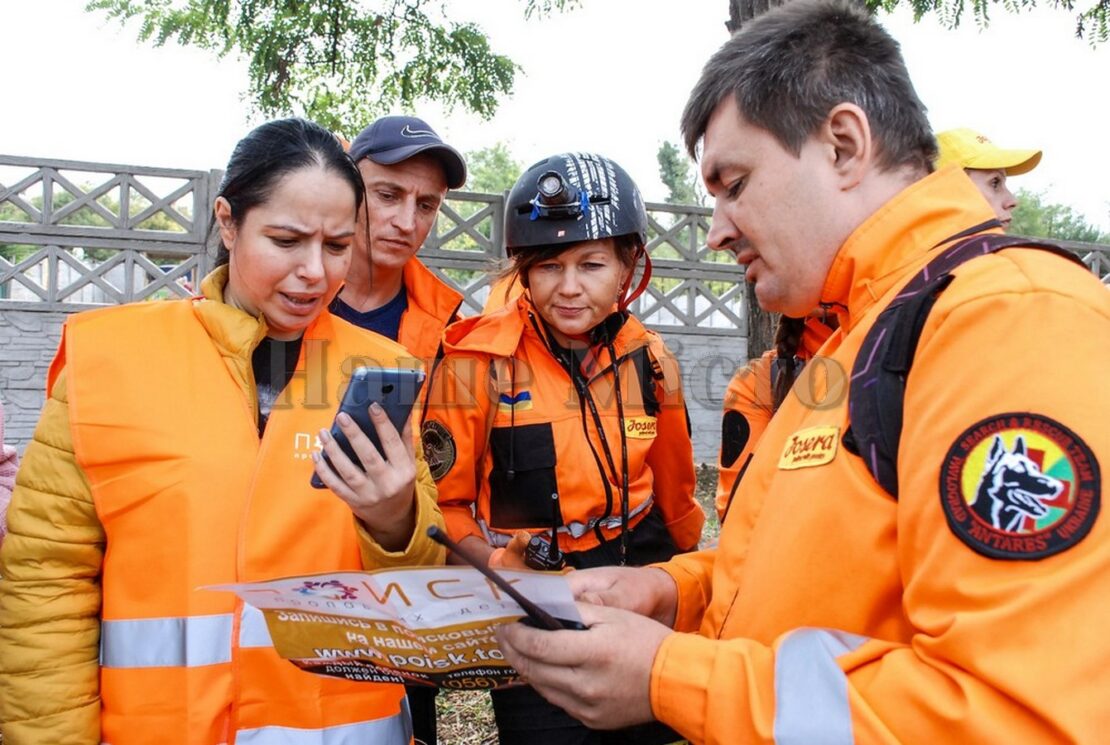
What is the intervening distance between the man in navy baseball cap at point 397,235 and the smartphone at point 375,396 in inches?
61.3

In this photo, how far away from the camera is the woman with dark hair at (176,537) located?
6.54 ft

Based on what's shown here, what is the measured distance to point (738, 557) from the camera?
160 cm

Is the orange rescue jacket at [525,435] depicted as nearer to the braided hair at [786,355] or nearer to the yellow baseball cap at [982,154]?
the braided hair at [786,355]

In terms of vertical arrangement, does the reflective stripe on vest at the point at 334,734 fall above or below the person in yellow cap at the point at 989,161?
below

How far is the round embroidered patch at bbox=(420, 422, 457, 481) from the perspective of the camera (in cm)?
295

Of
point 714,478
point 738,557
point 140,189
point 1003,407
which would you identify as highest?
point 140,189

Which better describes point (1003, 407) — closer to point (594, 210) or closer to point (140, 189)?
point (594, 210)

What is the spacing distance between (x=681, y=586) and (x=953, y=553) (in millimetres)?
991

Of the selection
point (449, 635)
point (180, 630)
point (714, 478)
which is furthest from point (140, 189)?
point (449, 635)

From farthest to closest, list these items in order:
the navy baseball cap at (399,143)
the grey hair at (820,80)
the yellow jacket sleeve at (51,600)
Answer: the navy baseball cap at (399,143) → the yellow jacket sleeve at (51,600) → the grey hair at (820,80)

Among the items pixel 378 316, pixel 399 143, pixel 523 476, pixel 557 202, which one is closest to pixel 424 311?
pixel 378 316

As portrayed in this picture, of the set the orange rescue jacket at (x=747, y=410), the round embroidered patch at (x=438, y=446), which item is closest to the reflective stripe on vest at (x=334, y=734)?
the round embroidered patch at (x=438, y=446)

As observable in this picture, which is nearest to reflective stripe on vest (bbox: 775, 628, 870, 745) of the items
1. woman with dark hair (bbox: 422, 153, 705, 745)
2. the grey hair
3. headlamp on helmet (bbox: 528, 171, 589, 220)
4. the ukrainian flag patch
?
the grey hair

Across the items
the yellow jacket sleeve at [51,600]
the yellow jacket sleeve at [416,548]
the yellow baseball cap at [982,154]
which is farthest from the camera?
the yellow baseball cap at [982,154]
